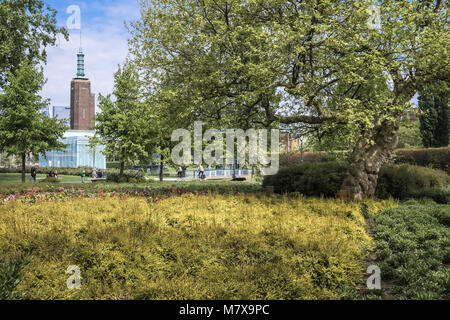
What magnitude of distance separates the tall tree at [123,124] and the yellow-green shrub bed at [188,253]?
52.1 ft

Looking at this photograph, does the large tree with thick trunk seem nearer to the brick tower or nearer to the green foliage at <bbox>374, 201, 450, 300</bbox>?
the green foliage at <bbox>374, 201, 450, 300</bbox>

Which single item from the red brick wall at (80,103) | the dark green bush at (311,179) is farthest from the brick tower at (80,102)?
the dark green bush at (311,179)

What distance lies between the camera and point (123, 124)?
24219 mm

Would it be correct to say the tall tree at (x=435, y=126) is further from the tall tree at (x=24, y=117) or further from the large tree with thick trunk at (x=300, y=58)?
the tall tree at (x=24, y=117)

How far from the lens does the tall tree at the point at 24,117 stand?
24.6 meters

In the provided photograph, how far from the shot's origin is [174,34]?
10.7 meters

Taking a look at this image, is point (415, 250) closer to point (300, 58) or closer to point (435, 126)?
point (300, 58)

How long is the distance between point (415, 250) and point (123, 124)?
70.4 feet

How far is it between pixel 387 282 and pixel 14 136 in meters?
27.2

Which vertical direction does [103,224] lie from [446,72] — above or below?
below

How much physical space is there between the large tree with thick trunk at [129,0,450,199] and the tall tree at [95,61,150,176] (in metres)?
12.1

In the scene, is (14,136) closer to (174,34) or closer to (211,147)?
(211,147)
